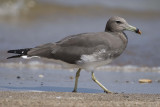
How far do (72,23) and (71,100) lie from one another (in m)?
9.90

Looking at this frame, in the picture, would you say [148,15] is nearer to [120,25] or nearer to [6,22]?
[6,22]

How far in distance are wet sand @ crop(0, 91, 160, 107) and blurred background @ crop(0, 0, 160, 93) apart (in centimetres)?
230

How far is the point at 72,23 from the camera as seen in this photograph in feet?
50.2

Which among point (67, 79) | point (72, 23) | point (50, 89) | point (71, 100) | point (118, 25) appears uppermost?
point (72, 23)

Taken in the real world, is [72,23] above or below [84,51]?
above

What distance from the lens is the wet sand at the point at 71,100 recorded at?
5172 millimetres

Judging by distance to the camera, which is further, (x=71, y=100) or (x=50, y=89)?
(x=50, y=89)

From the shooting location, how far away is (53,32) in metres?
13.6

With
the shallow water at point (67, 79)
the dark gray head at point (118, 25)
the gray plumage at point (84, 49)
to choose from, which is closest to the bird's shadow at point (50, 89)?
the shallow water at point (67, 79)

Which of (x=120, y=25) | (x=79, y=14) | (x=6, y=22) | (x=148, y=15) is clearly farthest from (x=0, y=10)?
(x=120, y=25)

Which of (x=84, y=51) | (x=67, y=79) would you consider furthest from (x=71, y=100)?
(x=67, y=79)

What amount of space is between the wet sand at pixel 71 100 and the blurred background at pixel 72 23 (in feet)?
7.56

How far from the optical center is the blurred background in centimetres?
1094

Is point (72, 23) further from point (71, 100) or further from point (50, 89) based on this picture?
point (71, 100)
